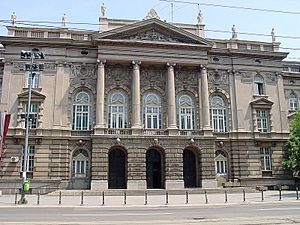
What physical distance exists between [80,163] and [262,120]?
23629 millimetres

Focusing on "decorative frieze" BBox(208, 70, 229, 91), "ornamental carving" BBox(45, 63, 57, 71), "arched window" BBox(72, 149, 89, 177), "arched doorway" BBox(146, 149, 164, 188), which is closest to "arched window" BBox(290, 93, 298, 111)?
"decorative frieze" BBox(208, 70, 229, 91)

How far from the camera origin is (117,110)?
126 feet

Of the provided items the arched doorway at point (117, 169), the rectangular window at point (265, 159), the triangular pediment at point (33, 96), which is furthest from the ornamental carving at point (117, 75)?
the rectangular window at point (265, 159)

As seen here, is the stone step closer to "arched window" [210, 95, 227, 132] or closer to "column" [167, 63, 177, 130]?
"column" [167, 63, 177, 130]

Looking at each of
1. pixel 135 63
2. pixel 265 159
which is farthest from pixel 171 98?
pixel 265 159

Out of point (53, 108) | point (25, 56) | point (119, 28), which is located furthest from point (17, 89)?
point (119, 28)

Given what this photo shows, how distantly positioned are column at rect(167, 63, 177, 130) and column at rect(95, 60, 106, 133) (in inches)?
308

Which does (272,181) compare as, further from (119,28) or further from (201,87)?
(119,28)

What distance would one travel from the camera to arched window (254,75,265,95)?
42438 millimetres

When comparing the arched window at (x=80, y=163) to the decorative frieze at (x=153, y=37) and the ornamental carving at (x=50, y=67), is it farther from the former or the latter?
the decorative frieze at (x=153, y=37)

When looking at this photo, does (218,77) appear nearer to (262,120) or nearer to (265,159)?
(262,120)

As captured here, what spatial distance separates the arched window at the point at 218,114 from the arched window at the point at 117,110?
11007 millimetres

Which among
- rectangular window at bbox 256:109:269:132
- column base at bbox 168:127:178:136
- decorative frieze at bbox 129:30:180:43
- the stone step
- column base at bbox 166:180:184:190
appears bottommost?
the stone step

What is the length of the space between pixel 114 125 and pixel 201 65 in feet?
43.2
